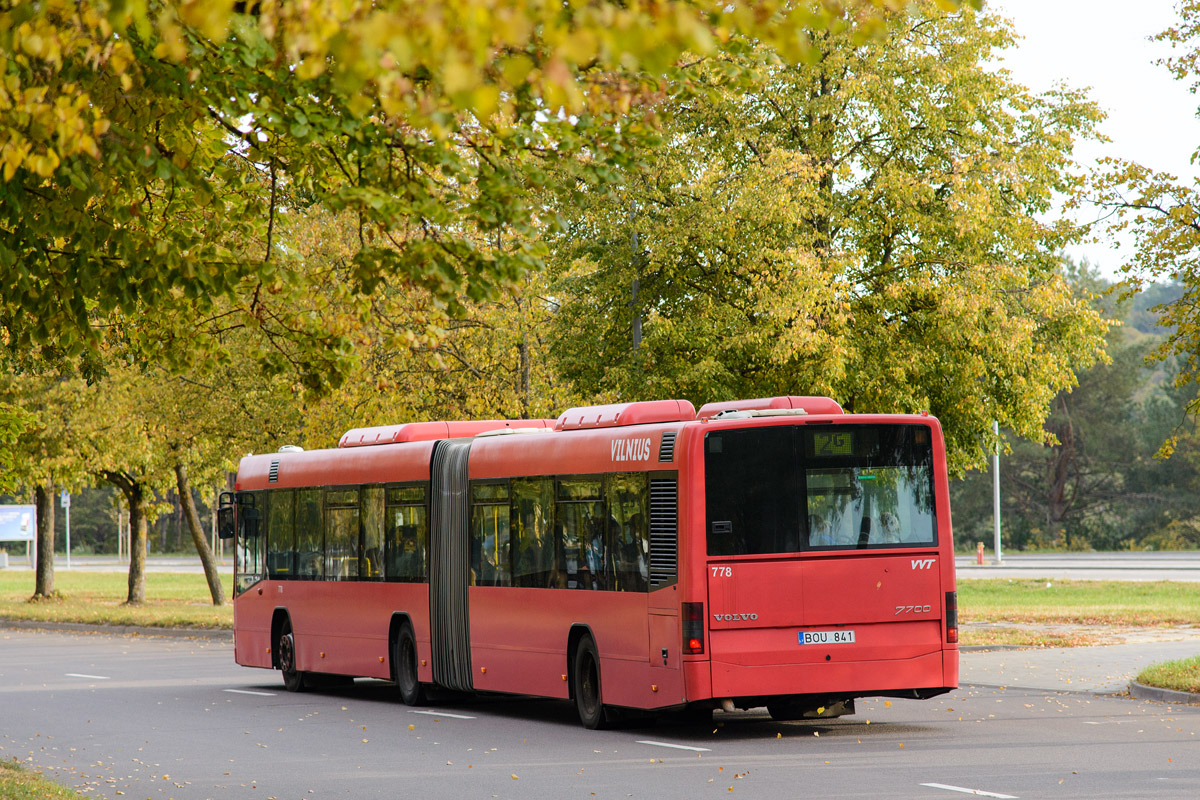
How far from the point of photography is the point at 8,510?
77750 millimetres

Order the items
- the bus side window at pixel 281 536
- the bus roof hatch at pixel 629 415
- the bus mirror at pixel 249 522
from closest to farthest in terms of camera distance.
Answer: the bus roof hatch at pixel 629 415 < the bus side window at pixel 281 536 < the bus mirror at pixel 249 522

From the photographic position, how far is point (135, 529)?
43562 millimetres

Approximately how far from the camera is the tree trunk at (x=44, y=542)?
45.1m

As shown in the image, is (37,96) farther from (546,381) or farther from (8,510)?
(8,510)

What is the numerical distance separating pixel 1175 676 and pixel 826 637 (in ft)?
19.0

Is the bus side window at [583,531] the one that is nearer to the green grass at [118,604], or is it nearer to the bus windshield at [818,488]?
the bus windshield at [818,488]

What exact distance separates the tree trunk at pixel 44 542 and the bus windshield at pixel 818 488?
114ft

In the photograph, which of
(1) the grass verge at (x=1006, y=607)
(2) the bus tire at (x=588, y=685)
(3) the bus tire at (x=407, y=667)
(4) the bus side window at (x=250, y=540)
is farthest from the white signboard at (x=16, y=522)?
(2) the bus tire at (x=588, y=685)

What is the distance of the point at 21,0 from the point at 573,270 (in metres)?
20.2

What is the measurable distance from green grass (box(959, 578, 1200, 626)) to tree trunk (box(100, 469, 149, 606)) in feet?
67.7

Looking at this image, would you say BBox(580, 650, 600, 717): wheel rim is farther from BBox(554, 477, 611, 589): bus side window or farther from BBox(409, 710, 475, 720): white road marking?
BBox(409, 710, 475, 720): white road marking

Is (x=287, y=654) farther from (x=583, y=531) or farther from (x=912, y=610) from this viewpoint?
(x=912, y=610)

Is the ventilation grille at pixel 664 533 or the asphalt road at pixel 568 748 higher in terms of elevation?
the ventilation grille at pixel 664 533

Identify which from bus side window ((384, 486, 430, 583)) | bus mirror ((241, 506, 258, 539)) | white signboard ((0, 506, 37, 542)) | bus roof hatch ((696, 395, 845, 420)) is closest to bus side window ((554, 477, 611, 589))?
bus roof hatch ((696, 395, 845, 420))
